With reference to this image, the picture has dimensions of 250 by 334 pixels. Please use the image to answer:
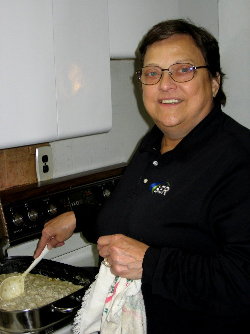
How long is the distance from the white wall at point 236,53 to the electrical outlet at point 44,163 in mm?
732

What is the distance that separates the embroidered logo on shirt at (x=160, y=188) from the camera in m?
Result: 1.00

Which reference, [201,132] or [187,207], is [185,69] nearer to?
[201,132]

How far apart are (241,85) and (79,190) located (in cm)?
74

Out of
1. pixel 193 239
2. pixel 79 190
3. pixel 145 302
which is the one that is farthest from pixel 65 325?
pixel 79 190

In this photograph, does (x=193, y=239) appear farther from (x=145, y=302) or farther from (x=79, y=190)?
(x=79, y=190)

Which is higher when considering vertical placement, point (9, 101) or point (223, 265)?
point (9, 101)

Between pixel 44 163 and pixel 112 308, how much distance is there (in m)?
0.73

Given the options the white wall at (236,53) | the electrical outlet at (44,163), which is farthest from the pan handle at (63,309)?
the white wall at (236,53)

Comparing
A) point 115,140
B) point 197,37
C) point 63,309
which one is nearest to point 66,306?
point 63,309

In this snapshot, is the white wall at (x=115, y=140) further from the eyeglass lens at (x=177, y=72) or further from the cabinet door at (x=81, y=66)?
the eyeglass lens at (x=177, y=72)

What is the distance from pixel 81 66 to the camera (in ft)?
4.08

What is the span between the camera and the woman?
0.88 meters

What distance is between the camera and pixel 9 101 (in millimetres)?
1056

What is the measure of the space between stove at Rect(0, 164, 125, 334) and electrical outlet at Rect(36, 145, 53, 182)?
56mm
